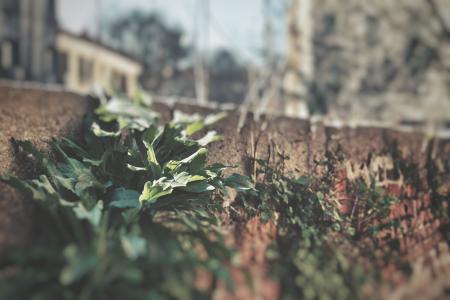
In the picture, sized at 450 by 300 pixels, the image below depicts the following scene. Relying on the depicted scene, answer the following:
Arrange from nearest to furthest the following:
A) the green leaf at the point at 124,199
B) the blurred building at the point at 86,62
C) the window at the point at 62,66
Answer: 1. the green leaf at the point at 124,199
2. the window at the point at 62,66
3. the blurred building at the point at 86,62

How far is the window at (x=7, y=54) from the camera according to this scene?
60.5ft

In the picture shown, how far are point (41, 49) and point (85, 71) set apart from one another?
2.51m

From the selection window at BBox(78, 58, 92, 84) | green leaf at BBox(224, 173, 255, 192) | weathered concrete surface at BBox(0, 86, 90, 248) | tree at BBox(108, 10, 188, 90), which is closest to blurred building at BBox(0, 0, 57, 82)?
window at BBox(78, 58, 92, 84)

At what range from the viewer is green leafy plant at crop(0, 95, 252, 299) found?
52.2 inches

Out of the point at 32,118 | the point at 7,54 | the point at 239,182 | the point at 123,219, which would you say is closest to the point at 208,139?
the point at 239,182

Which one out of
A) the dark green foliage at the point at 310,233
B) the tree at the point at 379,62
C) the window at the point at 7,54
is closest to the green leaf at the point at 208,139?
the dark green foliage at the point at 310,233

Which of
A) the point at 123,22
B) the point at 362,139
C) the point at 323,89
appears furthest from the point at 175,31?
the point at 362,139

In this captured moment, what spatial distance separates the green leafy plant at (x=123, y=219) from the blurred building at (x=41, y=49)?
16.4m

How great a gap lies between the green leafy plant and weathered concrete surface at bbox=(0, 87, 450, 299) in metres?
0.15

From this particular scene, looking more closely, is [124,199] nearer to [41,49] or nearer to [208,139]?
[208,139]

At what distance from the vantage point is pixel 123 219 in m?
1.86

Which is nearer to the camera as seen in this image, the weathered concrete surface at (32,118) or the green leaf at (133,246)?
the green leaf at (133,246)

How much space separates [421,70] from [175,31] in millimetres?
20562

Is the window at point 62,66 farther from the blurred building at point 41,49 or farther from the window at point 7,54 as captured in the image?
the window at point 7,54
